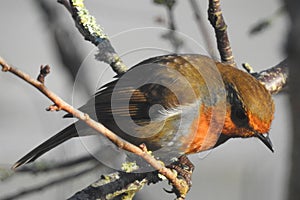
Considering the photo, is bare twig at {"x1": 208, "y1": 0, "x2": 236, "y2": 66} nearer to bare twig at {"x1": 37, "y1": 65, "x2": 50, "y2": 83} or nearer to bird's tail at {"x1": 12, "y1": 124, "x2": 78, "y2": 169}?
bird's tail at {"x1": 12, "y1": 124, "x2": 78, "y2": 169}

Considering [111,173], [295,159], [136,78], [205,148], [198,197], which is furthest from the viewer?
[198,197]

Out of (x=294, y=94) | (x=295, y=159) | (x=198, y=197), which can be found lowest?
(x=198, y=197)

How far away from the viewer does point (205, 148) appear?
3475 millimetres

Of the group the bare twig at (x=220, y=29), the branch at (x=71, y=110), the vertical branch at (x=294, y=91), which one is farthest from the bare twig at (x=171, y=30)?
the vertical branch at (x=294, y=91)

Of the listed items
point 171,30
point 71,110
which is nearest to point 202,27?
point 171,30

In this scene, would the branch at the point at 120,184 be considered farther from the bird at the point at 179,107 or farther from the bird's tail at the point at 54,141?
the bird's tail at the point at 54,141

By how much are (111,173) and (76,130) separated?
16.3 inches

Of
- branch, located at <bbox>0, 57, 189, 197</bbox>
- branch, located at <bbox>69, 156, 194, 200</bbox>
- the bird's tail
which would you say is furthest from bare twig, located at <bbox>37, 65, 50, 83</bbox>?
the bird's tail

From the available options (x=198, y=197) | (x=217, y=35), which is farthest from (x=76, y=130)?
(x=198, y=197)

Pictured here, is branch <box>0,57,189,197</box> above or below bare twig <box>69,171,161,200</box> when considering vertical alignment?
above

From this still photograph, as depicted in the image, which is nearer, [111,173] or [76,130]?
[111,173]

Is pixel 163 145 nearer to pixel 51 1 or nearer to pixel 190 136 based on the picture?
pixel 190 136

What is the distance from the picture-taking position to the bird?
3.35 m

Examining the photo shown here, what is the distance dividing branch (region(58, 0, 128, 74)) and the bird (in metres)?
0.09
